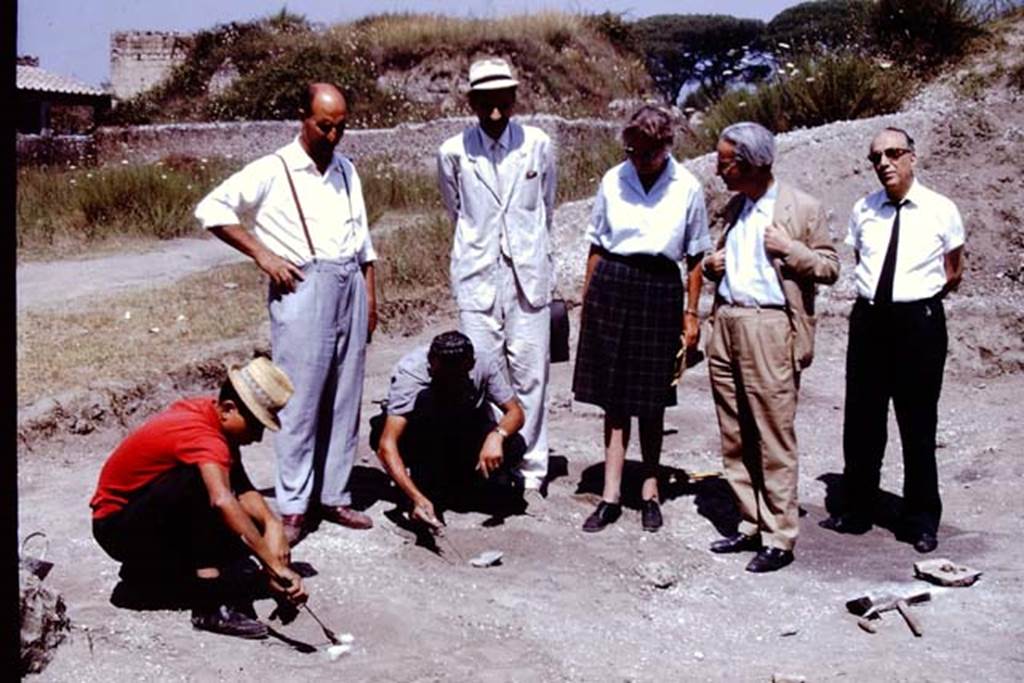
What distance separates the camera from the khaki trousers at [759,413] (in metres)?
4.93

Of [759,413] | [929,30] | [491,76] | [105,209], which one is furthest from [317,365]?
[929,30]

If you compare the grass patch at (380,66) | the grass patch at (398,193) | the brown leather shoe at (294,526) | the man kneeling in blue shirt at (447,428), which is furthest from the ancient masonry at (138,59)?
the brown leather shoe at (294,526)

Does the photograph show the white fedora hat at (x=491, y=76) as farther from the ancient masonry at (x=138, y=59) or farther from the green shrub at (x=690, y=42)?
the green shrub at (x=690, y=42)

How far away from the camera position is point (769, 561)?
5098 mm

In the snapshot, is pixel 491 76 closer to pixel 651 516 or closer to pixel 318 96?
pixel 318 96

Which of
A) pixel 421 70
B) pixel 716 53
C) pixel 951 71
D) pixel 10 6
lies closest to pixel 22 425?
pixel 10 6

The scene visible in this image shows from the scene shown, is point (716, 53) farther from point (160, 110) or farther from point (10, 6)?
point (10, 6)

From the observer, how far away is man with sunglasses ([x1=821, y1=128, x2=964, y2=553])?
5.14 metres

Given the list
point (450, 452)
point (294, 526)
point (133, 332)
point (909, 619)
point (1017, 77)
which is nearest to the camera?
point (909, 619)

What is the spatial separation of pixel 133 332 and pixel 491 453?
16.1 feet

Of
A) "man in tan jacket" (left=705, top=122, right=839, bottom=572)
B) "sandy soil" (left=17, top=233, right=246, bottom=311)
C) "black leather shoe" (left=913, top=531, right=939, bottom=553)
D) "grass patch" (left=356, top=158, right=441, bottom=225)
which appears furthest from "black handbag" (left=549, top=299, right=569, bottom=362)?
"grass patch" (left=356, top=158, right=441, bottom=225)

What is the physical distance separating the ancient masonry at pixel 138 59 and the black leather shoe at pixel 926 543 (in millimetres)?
25587

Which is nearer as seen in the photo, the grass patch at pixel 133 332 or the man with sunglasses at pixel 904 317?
the man with sunglasses at pixel 904 317

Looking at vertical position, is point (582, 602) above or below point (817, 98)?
below
